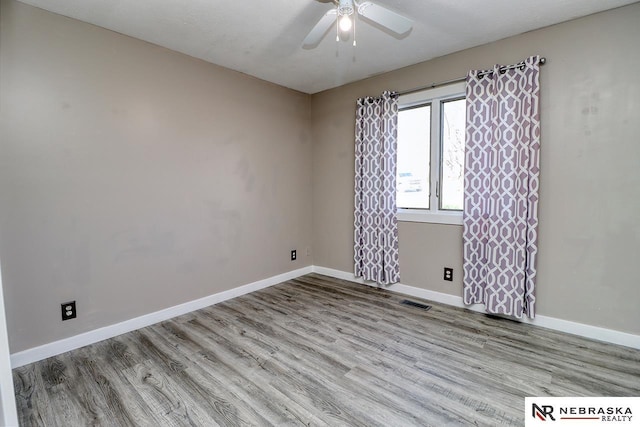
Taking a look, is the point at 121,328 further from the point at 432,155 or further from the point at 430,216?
the point at 432,155

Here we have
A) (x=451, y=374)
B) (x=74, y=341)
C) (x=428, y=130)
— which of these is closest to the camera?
(x=451, y=374)

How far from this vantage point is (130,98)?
2.52m

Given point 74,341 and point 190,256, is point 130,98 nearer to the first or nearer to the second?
point 190,256

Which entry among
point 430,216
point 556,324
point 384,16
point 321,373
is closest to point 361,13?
point 384,16

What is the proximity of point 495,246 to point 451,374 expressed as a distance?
1300 mm

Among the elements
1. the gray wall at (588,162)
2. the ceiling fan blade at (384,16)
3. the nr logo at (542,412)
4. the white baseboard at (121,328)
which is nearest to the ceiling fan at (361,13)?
the ceiling fan blade at (384,16)

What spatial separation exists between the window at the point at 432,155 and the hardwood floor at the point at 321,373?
1.11 metres

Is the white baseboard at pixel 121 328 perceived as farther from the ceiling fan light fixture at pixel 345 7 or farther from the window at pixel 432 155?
the ceiling fan light fixture at pixel 345 7

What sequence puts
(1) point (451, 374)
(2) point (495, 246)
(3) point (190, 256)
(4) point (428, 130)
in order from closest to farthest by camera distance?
(1) point (451, 374) → (2) point (495, 246) → (3) point (190, 256) → (4) point (428, 130)

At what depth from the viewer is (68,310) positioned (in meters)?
2.26

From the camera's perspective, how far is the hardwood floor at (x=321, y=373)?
5.33ft

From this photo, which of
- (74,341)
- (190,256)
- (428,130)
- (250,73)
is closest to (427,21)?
(428,130)

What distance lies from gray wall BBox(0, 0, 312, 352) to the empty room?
0.02 m

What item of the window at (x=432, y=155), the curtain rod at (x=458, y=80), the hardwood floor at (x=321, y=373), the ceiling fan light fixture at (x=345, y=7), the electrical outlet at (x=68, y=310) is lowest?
the hardwood floor at (x=321, y=373)
